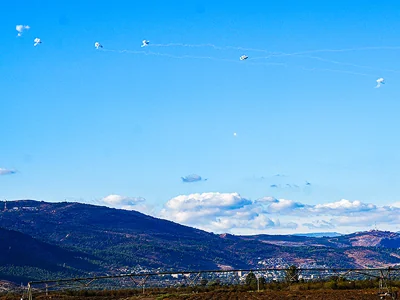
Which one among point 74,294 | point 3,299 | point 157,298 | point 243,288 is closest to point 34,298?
point 3,299

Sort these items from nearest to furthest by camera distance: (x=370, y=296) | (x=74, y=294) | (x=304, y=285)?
(x=370, y=296) → (x=304, y=285) → (x=74, y=294)

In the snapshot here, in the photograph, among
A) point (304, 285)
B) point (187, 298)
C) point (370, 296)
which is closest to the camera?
point (370, 296)

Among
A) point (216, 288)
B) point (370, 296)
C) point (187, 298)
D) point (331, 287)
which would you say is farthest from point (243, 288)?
point (370, 296)

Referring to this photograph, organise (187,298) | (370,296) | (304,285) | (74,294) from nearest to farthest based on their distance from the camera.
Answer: (370,296)
(187,298)
(304,285)
(74,294)

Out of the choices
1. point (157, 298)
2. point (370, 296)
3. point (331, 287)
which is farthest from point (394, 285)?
point (157, 298)

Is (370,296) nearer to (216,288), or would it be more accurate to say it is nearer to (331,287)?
(331,287)

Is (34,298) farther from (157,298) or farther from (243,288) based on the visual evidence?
(243,288)

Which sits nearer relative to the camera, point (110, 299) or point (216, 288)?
point (110, 299)

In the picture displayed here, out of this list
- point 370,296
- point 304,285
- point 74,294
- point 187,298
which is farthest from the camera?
point 74,294

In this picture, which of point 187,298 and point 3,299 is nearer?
point 187,298
